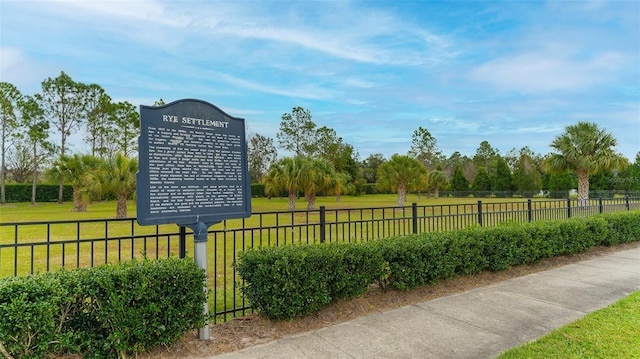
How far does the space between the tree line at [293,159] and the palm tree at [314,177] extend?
0.07 meters

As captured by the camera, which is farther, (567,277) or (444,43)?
(444,43)

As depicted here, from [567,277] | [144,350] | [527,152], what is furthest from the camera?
[527,152]

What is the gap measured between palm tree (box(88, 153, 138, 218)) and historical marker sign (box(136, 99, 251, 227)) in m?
17.3

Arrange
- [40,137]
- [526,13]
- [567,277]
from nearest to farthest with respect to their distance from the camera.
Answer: [567,277], [526,13], [40,137]

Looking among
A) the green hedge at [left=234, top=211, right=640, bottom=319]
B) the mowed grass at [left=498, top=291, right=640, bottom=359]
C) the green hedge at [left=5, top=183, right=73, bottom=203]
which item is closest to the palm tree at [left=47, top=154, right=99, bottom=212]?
the green hedge at [left=5, top=183, right=73, bottom=203]

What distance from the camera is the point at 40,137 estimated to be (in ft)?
110

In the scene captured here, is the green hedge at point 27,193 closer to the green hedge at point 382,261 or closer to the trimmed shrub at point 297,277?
the trimmed shrub at point 297,277

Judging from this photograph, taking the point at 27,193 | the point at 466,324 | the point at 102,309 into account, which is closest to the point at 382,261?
the point at 466,324

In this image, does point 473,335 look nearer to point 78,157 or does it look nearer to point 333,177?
point 333,177

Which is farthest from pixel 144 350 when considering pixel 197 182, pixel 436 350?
pixel 436 350

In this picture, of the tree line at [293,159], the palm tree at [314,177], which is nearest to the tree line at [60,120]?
the tree line at [293,159]

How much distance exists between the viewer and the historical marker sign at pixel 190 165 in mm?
3373

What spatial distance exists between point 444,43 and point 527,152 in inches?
3097

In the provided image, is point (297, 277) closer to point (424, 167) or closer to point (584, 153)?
point (584, 153)
